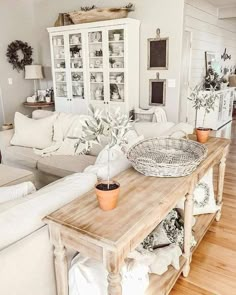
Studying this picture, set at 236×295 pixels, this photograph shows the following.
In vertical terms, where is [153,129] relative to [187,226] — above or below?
above

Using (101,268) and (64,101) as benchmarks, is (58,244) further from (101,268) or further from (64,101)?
(64,101)

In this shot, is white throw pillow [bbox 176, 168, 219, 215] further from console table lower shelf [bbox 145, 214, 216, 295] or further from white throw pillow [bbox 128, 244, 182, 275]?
white throw pillow [bbox 128, 244, 182, 275]

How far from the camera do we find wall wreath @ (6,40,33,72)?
17.2 feet

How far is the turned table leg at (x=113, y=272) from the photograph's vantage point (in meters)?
1.05

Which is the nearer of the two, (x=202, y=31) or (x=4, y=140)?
→ (x=4, y=140)

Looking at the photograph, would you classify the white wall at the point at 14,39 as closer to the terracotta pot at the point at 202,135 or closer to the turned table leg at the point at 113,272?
the terracotta pot at the point at 202,135

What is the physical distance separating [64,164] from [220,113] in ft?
13.4

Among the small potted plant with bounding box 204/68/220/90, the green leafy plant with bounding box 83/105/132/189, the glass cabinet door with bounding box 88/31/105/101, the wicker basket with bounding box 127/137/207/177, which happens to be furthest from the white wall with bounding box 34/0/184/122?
the green leafy plant with bounding box 83/105/132/189

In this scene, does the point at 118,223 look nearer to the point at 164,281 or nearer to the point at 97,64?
the point at 164,281

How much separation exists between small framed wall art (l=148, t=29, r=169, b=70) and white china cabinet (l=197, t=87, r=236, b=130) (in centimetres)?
145

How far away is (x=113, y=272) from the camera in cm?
108

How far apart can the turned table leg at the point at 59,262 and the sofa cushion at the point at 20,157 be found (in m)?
1.99

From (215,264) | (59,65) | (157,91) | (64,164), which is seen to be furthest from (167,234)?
(59,65)

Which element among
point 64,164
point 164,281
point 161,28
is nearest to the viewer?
point 164,281
